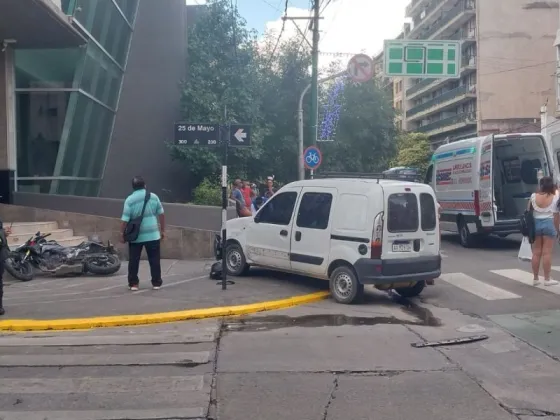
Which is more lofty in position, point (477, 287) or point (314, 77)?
point (314, 77)

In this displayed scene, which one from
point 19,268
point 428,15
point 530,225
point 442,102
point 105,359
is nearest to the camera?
point 105,359

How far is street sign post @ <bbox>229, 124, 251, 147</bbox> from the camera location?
35.3 ft

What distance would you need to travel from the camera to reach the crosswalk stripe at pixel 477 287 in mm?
10467

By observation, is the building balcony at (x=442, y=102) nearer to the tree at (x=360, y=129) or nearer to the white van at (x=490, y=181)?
the tree at (x=360, y=129)

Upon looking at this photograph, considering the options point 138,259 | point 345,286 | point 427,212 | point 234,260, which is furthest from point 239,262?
point 427,212

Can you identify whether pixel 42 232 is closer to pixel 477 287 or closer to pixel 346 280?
pixel 346 280

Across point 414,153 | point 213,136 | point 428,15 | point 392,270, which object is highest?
point 428,15

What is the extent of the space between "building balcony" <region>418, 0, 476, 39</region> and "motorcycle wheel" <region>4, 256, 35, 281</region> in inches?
2143

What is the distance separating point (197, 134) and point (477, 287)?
519cm

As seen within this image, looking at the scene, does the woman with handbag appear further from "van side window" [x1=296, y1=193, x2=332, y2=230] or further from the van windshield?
the van windshield

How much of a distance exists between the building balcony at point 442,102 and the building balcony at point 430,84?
4.58 feet

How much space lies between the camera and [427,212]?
1016 cm

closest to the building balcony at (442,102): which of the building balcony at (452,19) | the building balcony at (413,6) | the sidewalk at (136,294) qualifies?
the building balcony at (452,19)

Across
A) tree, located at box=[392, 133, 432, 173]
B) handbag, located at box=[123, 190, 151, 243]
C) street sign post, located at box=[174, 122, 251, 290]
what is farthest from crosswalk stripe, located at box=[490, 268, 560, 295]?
tree, located at box=[392, 133, 432, 173]
